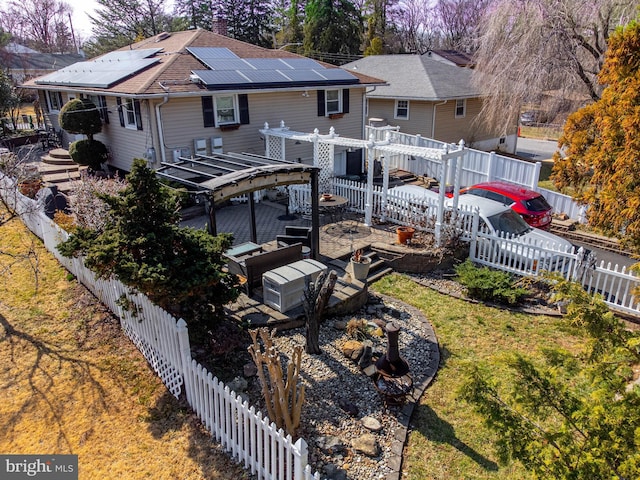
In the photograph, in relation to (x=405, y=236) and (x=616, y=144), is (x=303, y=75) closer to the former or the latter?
(x=405, y=236)

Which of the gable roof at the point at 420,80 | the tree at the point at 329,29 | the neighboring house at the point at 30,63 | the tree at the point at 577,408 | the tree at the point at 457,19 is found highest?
the tree at the point at 457,19

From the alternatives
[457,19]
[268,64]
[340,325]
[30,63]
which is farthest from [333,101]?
[457,19]

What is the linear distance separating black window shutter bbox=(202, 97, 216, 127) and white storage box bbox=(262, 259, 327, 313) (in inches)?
351

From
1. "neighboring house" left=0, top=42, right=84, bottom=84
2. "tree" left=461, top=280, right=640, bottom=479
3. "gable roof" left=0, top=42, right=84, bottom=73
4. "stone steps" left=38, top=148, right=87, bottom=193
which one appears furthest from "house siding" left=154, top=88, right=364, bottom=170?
"gable roof" left=0, top=42, right=84, bottom=73

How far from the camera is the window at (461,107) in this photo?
2449 cm

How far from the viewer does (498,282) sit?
10086mm

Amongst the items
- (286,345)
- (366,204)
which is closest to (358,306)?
(286,345)

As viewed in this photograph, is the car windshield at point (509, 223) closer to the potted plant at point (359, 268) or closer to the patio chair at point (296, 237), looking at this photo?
the potted plant at point (359, 268)

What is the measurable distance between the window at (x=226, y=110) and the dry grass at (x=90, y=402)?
355 inches

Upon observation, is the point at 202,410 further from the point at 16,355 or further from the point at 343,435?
the point at 16,355

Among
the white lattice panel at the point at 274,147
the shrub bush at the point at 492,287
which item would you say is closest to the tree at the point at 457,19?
the white lattice panel at the point at 274,147

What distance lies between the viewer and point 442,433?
6230 millimetres

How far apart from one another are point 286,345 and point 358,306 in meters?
2.11

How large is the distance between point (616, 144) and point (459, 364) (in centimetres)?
324
